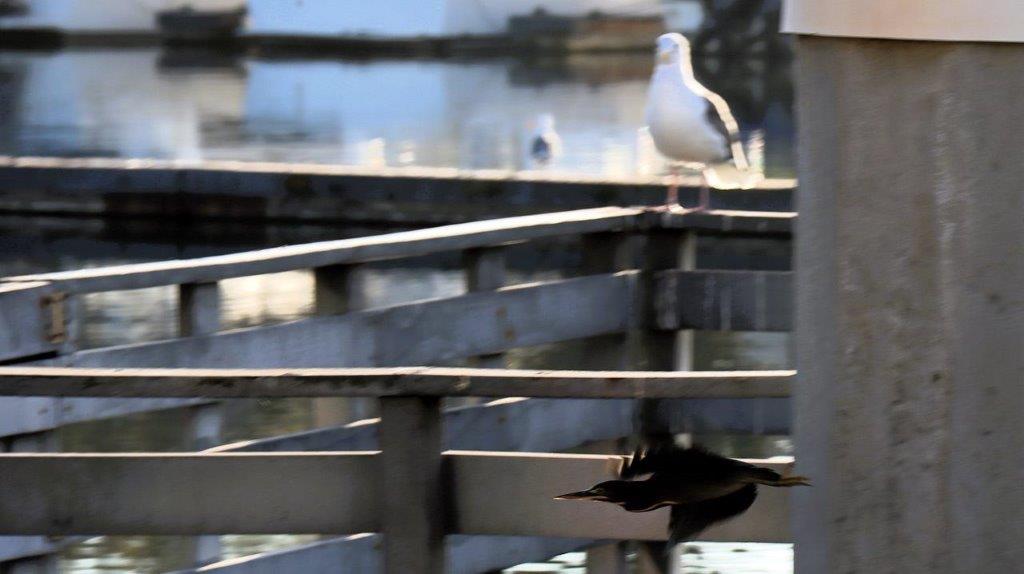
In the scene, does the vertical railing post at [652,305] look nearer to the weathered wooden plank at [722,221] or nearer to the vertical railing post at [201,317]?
the weathered wooden plank at [722,221]

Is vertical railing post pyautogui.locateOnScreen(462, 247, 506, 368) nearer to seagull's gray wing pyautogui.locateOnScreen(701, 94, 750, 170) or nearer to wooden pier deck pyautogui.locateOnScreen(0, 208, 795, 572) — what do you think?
wooden pier deck pyautogui.locateOnScreen(0, 208, 795, 572)

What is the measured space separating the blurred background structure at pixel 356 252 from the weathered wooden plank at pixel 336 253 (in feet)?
0.06

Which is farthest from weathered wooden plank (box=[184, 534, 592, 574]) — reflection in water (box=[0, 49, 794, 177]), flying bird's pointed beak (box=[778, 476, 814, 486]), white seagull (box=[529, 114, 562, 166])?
reflection in water (box=[0, 49, 794, 177])

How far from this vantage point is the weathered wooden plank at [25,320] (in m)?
4.10

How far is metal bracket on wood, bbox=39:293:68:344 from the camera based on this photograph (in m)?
4.19

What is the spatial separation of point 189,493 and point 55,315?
1.29 metres

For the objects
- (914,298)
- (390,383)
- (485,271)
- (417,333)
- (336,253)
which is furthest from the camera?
(485,271)

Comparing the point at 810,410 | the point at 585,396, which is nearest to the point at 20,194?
the point at 585,396

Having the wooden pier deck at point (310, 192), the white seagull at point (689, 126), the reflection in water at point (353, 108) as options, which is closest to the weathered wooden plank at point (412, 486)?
the white seagull at point (689, 126)

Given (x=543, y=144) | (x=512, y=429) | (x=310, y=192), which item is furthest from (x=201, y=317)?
(x=543, y=144)

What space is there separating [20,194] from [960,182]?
11.7 metres

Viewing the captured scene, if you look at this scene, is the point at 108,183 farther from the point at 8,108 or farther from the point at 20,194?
the point at 8,108

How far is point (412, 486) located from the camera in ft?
9.95

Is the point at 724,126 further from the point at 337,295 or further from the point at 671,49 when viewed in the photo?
the point at 337,295
